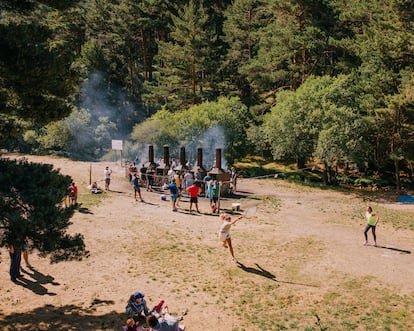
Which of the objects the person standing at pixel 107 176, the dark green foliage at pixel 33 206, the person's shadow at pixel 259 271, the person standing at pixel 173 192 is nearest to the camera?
the dark green foliage at pixel 33 206

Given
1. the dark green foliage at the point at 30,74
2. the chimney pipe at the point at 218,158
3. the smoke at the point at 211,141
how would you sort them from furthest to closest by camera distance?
the smoke at the point at 211,141 < the chimney pipe at the point at 218,158 < the dark green foliage at the point at 30,74

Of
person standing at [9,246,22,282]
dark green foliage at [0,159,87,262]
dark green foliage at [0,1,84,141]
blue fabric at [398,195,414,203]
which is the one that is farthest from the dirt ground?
blue fabric at [398,195,414,203]

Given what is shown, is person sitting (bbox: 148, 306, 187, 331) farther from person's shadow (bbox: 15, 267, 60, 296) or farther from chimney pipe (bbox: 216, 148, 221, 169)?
chimney pipe (bbox: 216, 148, 221, 169)

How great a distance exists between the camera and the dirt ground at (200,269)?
1006 cm

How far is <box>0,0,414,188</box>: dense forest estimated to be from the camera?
29.1 metres

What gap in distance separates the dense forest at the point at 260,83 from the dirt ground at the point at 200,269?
19.8 feet

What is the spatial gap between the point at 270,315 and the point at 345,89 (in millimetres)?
24542

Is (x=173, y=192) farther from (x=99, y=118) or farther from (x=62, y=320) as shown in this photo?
(x=99, y=118)

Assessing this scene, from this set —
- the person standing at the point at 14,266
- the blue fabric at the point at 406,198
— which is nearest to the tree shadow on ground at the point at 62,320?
the person standing at the point at 14,266

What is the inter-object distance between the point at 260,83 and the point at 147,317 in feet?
109

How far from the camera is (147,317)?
905 cm

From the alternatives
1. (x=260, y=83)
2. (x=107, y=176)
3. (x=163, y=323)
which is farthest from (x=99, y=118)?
(x=163, y=323)

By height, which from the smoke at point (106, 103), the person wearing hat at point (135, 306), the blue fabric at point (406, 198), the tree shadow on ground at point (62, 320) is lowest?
the tree shadow on ground at point (62, 320)

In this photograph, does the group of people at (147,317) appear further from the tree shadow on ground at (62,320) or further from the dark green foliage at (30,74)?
the dark green foliage at (30,74)
